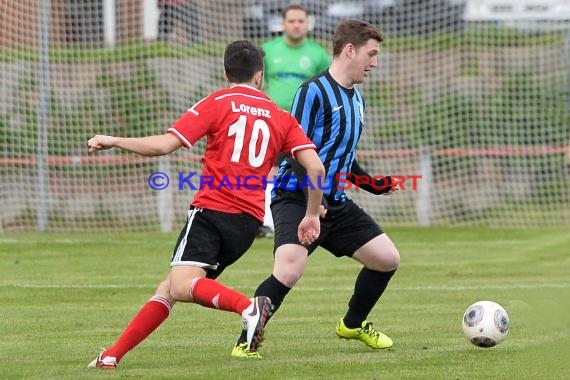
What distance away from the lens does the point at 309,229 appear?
21.5 ft

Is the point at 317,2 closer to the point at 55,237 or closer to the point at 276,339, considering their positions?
the point at 55,237

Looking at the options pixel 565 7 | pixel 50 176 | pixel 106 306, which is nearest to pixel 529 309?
pixel 106 306

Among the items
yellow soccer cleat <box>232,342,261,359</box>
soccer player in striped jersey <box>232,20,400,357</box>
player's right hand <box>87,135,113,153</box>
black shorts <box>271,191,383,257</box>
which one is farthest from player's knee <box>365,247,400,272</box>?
player's right hand <box>87,135,113,153</box>

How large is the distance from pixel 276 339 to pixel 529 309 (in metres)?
2.70

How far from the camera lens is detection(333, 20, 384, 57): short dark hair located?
23.3 feet

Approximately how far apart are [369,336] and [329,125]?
1.31 meters

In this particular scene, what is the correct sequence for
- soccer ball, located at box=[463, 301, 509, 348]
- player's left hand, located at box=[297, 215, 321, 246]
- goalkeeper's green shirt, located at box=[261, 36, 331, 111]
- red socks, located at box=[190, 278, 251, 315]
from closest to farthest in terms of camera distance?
red socks, located at box=[190, 278, 251, 315], player's left hand, located at box=[297, 215, 321, 246], soccer ball, located at box=[463, 301, 509, 348], goalkeeper's green shirt, located at box=[261, 36, 331, 111]

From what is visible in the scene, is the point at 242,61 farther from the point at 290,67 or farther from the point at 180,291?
the point at 290,67

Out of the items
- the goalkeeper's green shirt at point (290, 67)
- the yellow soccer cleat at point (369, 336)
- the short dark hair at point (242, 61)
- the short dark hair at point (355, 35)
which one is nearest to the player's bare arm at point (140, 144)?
the short dark hair at point (242, 61)

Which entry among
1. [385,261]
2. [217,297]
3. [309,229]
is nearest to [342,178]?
[385,261]

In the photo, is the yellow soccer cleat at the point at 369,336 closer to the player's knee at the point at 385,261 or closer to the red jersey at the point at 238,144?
the player's knee at the point at 385,261

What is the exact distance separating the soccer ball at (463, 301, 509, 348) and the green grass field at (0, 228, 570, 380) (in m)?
0.07

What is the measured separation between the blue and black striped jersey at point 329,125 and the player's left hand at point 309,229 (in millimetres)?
454

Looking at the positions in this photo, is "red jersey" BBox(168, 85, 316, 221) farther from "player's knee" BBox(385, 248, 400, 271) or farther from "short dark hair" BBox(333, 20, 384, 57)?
"player's knee" BBox(385, 248, 400, 271)
